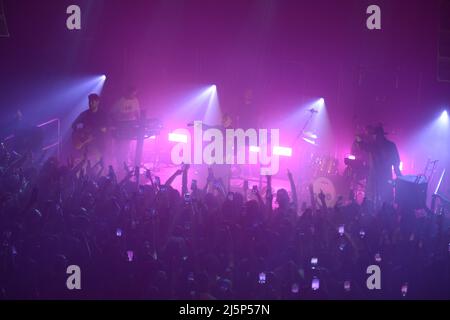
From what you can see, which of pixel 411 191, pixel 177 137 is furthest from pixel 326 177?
pixel 177 137

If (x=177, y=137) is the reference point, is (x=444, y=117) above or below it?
above

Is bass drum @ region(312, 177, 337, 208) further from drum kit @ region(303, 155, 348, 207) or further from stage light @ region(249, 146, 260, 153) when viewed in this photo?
stage light @ region(249, 146, 260, 153)

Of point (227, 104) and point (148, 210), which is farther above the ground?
point (227, 104)

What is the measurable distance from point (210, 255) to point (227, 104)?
864 centimetres

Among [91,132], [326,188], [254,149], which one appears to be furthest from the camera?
[254,149]

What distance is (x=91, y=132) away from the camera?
8617 mm

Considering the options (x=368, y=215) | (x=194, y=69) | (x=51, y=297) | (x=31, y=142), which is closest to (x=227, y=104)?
(x=194, y=69)

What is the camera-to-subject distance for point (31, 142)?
870 centimetres

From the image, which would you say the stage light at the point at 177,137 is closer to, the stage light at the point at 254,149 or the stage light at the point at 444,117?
the stage light at the point at 254,149

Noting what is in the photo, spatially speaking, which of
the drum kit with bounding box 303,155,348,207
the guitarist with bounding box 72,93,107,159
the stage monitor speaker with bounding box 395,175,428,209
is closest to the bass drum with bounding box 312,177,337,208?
the drum kit with bounding box 303,155,348,207

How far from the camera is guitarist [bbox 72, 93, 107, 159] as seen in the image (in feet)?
28.0

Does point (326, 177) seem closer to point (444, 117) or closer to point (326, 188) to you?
point (326, 188)

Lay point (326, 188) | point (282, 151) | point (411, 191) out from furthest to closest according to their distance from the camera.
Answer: point (282, 151)
point (326, 188)
point (411, 191)
